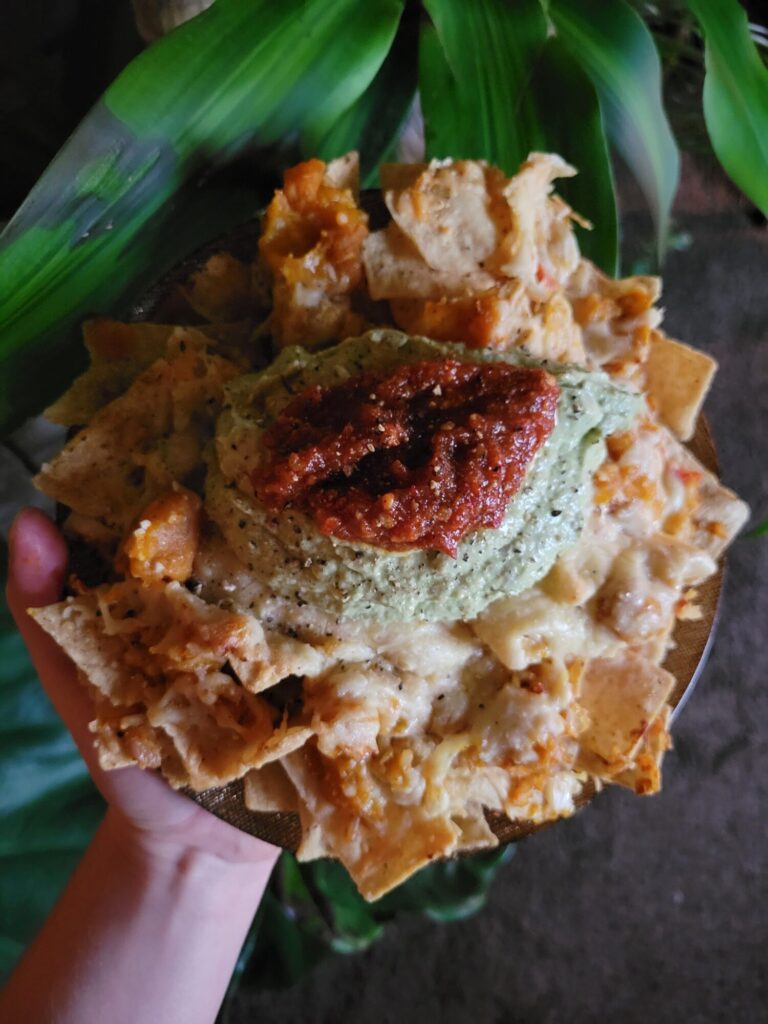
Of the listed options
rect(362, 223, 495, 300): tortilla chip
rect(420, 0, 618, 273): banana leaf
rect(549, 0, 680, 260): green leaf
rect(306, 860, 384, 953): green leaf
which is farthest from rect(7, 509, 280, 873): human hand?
rect(549, 0, 680, 260): green leaf

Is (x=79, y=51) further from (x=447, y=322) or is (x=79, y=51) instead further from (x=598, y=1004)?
(x=598, y=1004)

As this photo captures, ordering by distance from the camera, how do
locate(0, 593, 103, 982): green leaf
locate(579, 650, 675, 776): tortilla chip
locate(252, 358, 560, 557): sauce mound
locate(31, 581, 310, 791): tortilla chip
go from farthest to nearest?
1. locate(0, 593, 103, 982): green leaf
2. locate(579, 650, 675, 776): tortilla chip
3. locate(31, 581, 310, 791): tortilla chip
4. locate(252, 358, 560, 557): sauce mound

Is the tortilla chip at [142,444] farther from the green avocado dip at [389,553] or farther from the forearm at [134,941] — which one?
the forearm at [134,941]

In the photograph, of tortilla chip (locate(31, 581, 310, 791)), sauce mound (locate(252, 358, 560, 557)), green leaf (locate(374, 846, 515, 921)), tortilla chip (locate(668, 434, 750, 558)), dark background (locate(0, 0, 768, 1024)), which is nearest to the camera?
sauce mound (locate(252, 358, 560, 557))

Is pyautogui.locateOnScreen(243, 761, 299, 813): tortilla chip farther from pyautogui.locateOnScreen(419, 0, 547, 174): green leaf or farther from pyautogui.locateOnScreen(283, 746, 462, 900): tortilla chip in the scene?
pyautogui.locateOnScreen(419, 0, 547, 174): green leaf

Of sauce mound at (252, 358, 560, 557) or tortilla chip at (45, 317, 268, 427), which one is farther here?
tortilla chip at (45, 317, 268, 427)

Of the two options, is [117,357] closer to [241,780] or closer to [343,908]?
[241,780]

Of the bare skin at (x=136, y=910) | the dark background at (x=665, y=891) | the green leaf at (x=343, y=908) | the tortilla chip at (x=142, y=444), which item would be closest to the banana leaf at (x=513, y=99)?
the tortilla chip at (x=142, y=444)
